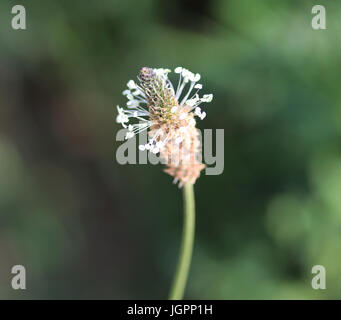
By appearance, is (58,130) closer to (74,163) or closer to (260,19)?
(74,163)

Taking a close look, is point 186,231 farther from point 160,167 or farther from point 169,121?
point 160,167

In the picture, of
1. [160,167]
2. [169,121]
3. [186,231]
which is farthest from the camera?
[160,167]

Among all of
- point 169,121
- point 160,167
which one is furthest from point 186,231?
point 160,167

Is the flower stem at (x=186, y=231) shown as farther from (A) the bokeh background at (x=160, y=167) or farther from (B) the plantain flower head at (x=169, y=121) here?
(A) the bokeh background at (x=160, y=167)

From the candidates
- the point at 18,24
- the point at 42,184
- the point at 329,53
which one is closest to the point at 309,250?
the point at 329,53

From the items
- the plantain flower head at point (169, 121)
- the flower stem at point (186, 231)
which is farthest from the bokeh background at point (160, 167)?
the plantain flower head at point (169, 121)
